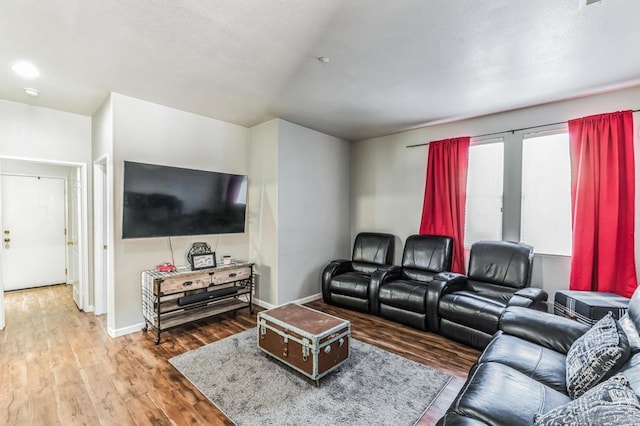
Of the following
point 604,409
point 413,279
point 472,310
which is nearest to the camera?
point 604,409

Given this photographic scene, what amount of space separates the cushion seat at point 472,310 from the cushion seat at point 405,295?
246 millimetres

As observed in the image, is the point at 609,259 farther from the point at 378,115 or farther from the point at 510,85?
the point at 378,115

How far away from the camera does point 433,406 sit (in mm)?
2074

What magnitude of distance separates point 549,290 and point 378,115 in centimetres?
301

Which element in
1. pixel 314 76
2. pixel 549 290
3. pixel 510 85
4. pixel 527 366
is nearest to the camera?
pixel 527 366

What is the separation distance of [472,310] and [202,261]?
311cm

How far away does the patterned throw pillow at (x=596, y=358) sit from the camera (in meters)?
1.42

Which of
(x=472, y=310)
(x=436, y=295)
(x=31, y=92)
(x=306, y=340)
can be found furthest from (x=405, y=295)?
(x=31, y=92)

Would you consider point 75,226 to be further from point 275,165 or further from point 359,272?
point 359,272

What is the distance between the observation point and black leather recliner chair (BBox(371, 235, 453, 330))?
3412mm

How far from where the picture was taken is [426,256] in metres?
4.07

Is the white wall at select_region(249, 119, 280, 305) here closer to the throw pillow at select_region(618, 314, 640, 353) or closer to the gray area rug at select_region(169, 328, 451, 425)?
the gray area rug at select_region(169, 328, 451, 425)

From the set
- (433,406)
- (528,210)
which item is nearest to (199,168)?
(433,406)

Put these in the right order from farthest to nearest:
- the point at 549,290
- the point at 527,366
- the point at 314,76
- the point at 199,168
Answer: the point at 199,168, the point at 549,290, the point at 314,76, the point at 527,366
